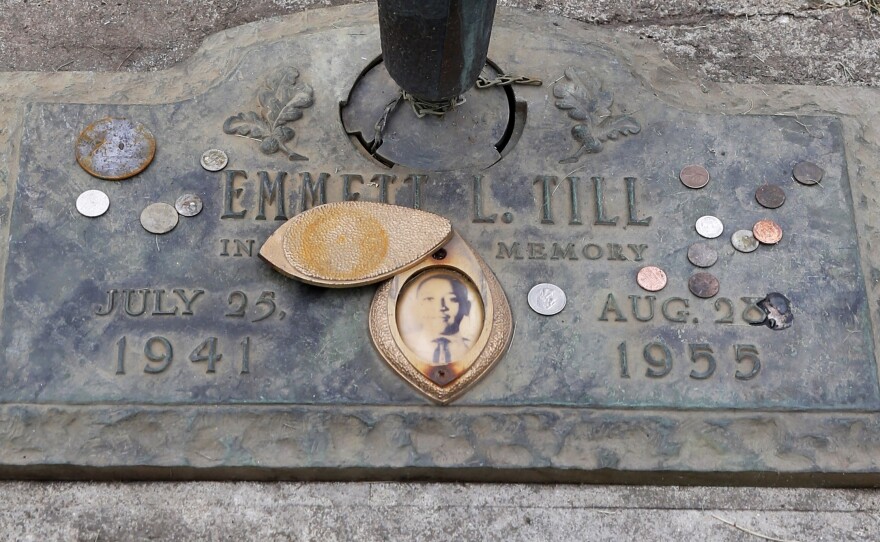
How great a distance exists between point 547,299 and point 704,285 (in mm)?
409

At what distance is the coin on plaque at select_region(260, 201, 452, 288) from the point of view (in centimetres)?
232

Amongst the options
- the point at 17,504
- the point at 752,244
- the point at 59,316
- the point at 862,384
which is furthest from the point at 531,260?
the point at 17,504

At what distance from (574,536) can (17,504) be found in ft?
4.38

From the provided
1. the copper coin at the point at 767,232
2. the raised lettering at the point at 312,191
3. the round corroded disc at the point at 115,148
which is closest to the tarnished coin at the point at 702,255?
the copper coin at the point at 767,232

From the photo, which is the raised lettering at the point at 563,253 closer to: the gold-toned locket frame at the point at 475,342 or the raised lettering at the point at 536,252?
the raised lettering at the point at 536,252

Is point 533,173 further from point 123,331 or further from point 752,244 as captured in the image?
point 123,331

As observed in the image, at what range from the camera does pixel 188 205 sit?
242 cm

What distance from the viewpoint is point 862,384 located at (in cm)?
231

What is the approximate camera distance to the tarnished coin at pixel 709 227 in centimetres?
245

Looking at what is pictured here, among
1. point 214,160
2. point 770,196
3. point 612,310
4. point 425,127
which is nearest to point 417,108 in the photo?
point 425,127

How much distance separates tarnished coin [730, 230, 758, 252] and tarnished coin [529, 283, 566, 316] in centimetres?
48

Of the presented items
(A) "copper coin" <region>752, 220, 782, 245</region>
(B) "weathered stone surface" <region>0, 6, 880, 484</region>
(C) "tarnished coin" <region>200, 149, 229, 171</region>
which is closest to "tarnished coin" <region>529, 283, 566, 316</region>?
(B) "weathered stone surface" <region>0, 6, 880, 484</region>

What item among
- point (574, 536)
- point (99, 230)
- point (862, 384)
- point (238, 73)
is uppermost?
point (238, 73)

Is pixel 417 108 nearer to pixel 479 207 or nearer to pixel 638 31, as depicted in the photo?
pixel 479 207
